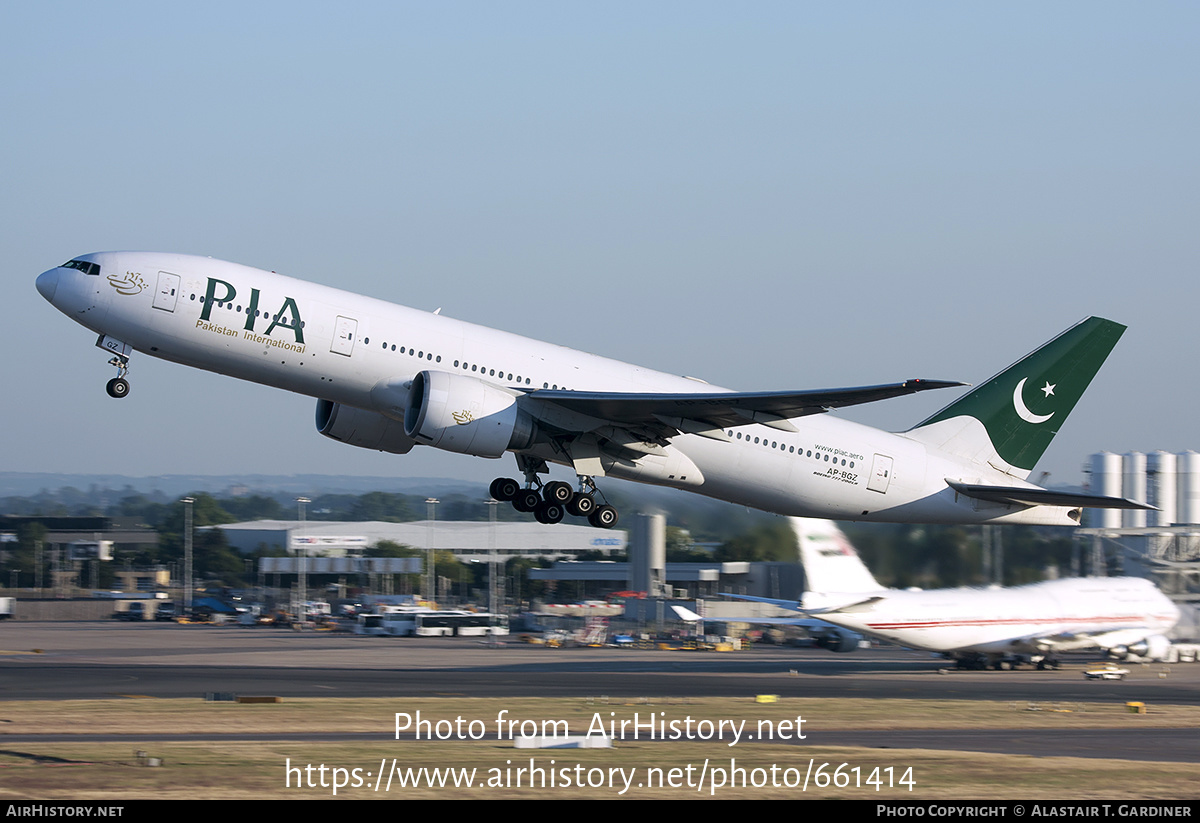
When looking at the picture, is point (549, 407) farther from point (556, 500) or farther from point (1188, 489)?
point (1188, 489)

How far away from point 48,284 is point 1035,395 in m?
26.3

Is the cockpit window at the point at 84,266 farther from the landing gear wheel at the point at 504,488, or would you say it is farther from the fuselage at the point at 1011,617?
the fuselage at the point at 1011,617

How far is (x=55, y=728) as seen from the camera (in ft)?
89.5

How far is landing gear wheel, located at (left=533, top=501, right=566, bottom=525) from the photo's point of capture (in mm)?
32594

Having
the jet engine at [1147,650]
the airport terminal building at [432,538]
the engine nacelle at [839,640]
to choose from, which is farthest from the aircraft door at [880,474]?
the airport terminal building at [432,538]

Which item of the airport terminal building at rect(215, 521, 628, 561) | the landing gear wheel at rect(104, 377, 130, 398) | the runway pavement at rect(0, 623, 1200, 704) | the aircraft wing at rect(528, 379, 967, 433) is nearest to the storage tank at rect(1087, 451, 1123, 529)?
the runway pavement at rect(0, 623, 1200, 704)

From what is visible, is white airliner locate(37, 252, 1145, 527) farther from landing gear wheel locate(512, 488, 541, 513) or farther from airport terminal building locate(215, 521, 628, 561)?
airport terminal building locate(215, 521, 628, 561)

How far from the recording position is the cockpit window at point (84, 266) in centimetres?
2884

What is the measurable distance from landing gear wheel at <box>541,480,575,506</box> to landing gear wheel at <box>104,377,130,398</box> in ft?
34.0

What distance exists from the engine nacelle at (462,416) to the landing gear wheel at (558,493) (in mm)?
3017

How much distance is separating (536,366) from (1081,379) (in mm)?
16851

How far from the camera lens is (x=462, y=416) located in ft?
94.3

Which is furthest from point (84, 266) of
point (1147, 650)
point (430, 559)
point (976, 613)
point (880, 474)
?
point (430, 559)

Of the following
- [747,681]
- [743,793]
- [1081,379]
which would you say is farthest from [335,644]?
[743,793]
